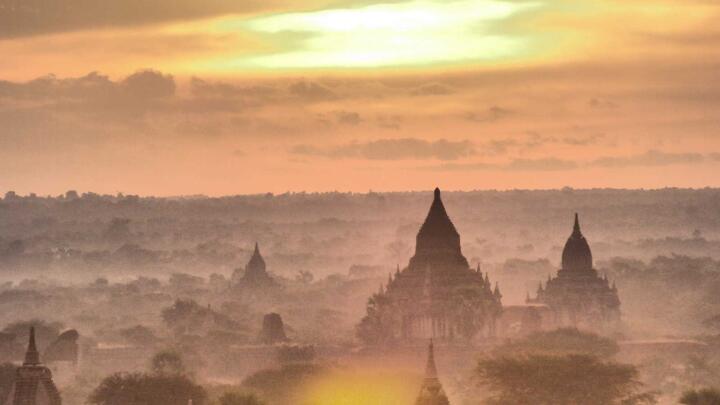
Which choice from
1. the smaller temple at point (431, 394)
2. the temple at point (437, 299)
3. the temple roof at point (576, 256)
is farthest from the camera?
the temple roof at point (576, 256)

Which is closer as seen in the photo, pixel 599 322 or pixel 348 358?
pixel 348 358

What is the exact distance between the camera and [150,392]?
94.3 m

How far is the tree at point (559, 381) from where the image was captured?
320 feet

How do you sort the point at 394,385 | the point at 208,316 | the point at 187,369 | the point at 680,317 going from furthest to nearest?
the point at 680,317
the point at 208,316
the point at 187,369
the point at 394,385

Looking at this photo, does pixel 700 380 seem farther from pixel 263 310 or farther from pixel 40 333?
pixel 263 310

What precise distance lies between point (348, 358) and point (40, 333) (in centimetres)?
1929

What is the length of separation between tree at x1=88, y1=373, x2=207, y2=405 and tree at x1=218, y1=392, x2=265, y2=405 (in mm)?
1032

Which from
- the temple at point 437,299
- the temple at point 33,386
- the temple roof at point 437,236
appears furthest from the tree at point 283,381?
the temple at point 33,386

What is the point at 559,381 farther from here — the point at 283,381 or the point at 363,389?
the point at 363,389

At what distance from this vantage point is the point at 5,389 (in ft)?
293

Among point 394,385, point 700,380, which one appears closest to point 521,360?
point 394,385

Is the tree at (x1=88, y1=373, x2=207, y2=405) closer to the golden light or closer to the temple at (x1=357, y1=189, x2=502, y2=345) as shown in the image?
the golden light

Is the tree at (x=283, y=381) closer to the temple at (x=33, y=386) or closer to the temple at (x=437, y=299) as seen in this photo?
the temple at (x=437, y=299)

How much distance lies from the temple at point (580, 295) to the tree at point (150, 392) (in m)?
49.9
